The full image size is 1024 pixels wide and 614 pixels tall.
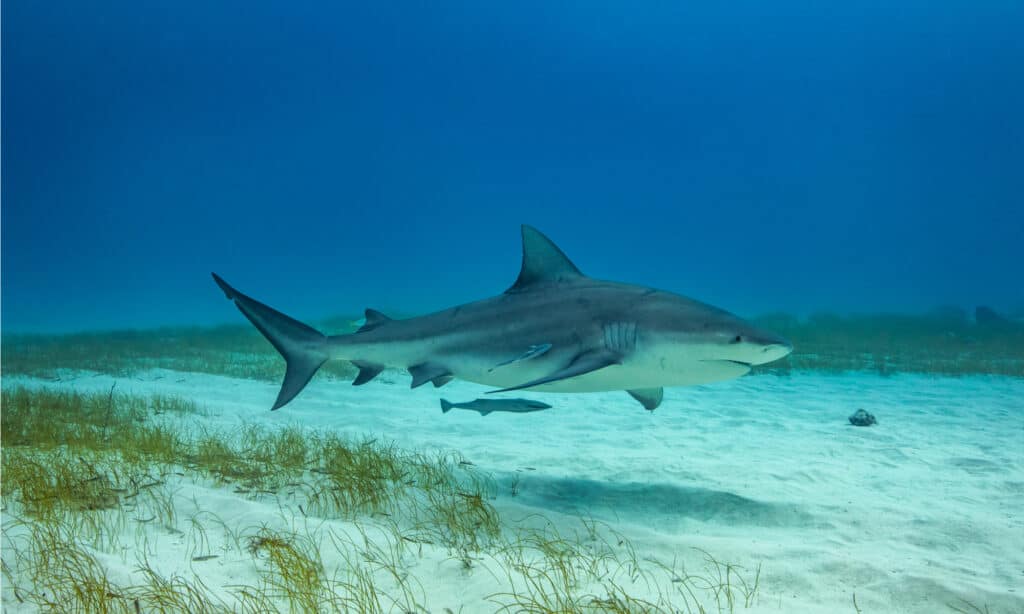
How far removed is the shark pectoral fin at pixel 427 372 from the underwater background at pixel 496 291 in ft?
2.90

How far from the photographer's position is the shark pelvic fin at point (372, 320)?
5.40 m

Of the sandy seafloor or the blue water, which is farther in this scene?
the blue water

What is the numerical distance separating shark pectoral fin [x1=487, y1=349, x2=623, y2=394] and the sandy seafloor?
44.1 inches

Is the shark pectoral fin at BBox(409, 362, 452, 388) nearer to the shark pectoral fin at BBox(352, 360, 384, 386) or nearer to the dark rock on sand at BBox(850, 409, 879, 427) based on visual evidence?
the shark pectoral fin at BBox(352, 360, 384, 386)

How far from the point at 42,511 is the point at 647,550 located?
3.92 m

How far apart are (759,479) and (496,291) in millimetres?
94649

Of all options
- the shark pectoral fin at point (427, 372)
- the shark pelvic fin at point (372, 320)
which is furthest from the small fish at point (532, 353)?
the shark pelvic fin at point (372, 320)

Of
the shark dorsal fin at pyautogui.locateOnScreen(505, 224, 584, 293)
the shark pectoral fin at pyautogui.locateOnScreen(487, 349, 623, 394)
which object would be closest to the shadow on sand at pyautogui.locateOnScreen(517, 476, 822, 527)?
the shark pectoral fin at pyautogui.locateOnScreen(487, 349, 623, 394)

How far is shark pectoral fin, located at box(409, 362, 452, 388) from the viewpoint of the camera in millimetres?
4965

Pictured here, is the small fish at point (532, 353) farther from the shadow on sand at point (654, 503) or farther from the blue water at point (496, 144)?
the blue water at point (496, 144)

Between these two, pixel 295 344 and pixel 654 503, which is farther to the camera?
pixel 295 344

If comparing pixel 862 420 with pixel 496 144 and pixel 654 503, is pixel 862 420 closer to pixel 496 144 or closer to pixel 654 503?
pixel 654 503

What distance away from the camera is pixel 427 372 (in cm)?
503

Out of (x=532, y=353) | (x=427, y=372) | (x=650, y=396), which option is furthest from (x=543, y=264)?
(x=650, y=396)
